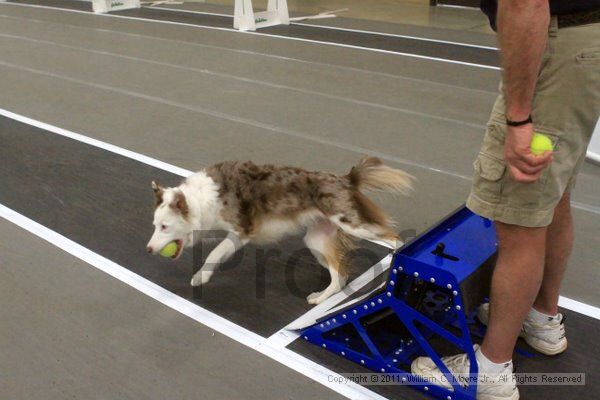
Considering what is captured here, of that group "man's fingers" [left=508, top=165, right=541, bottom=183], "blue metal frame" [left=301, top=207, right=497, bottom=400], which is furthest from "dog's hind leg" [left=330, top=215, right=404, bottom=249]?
"man's fingers" [left=508, top=165, right=541, bottom=183]

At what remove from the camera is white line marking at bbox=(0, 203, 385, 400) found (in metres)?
2.37

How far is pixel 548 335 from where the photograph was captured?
8.02ft

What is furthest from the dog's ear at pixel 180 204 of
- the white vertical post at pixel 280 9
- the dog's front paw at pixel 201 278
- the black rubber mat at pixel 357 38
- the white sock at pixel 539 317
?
the white vertical post at pixel 280 9

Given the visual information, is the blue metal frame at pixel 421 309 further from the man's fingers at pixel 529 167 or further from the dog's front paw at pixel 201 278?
the dog's front paw at pixel 201 278

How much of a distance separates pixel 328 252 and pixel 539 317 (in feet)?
3.17

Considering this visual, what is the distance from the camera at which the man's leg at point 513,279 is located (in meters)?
1.93

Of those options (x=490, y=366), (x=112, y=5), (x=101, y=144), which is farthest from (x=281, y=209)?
(x=112, y=5)

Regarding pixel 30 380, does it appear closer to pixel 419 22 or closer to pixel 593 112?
pixel 593 112

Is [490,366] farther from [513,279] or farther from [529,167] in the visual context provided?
[529,167]

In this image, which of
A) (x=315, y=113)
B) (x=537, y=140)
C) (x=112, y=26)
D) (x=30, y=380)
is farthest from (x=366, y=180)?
(x=112, y=26)

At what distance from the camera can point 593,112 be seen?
1.82 metres

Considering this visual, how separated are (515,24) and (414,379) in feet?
4.38

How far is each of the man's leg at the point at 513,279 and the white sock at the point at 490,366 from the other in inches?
2.0

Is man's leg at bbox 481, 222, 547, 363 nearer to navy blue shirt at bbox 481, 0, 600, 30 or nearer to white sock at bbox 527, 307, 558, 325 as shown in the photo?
white sock at bbox 527, 307, 558, 325
